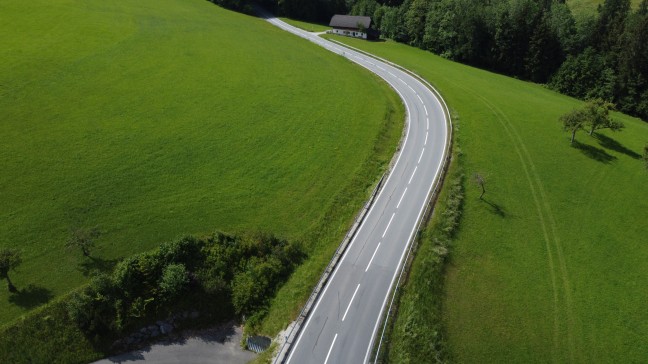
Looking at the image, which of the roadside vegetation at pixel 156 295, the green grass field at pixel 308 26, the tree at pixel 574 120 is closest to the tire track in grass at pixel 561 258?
the tree at pixel 574 120

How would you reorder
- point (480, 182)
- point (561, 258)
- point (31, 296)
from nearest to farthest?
1. point (31, 296)
2. point (561, 258)
3. point (480, 182)

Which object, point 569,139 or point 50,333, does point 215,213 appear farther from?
point 569,139

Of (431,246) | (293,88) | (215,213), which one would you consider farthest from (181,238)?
(293,88)

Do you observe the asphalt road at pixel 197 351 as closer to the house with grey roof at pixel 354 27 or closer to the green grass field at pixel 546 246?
the green grass field at pixel 546 246

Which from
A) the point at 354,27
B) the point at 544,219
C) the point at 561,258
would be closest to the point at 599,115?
the point at 544,219

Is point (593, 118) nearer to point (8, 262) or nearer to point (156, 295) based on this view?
point (156, 295)

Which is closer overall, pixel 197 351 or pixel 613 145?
pixel 197 351
